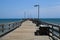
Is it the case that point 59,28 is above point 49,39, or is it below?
above

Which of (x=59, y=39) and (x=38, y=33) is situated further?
(x=38, y=33)

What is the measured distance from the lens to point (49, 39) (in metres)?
14.4

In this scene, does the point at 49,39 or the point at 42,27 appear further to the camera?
the point at 42,27

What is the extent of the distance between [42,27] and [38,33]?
74 centimetres

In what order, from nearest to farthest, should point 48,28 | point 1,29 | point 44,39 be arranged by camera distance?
point 44,39, point 48,28, point 1,29

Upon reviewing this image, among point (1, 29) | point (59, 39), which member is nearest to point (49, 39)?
point (59, 39)

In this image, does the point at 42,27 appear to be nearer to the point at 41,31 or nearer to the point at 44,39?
the point at 41,31

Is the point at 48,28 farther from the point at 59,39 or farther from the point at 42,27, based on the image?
the point at 59,39

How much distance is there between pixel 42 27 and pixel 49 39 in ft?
9.79

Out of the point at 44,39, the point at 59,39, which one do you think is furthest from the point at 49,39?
the point at 59,39

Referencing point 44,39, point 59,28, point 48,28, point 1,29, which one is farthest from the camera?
point 1,29

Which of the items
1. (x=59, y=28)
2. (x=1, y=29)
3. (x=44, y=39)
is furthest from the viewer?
(x=1, y=29)

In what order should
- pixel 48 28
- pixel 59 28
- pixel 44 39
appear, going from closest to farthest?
pixel 59 28
pixel 44 39
pixel 48 28

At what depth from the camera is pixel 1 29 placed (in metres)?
18.5
